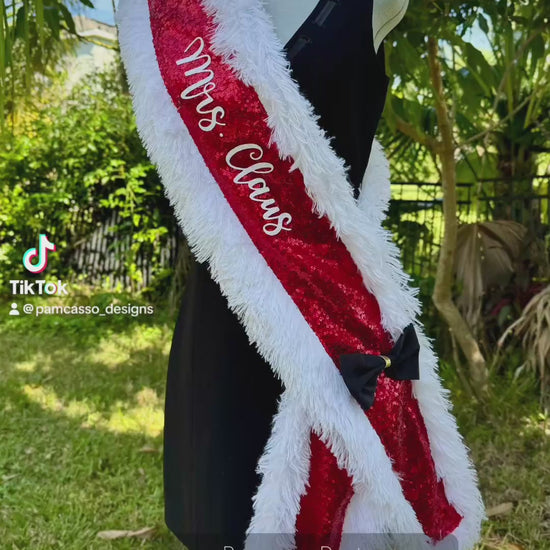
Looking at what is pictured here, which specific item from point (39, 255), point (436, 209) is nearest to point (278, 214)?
point (436, 209)

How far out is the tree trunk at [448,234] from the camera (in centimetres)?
216

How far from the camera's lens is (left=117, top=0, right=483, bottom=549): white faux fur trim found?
0.83 metres

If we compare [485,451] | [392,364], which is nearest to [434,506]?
[392,364]

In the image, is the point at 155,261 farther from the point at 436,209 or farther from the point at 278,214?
the point at 278,214

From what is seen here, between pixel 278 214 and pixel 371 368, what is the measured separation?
10.1 inches

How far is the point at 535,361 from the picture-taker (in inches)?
102

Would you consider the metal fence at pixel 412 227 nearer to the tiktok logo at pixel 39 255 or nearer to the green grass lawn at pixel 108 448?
the tiktok logo at pixel 39 255

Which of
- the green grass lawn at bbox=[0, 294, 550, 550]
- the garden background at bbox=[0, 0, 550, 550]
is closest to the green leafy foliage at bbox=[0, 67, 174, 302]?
the garden background at bbox=[0, 0, 550, 550]

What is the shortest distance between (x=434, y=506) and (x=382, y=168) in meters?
0.56

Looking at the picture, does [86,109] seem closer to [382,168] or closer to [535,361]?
[535,361]

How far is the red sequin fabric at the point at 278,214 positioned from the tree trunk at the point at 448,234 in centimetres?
139

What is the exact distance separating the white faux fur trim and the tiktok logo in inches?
139

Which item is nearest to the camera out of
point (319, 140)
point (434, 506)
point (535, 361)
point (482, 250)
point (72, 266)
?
point (319, 140)

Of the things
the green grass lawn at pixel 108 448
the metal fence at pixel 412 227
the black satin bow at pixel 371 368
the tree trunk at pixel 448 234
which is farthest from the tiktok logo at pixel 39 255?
the black satin bow at pixel 371 368
